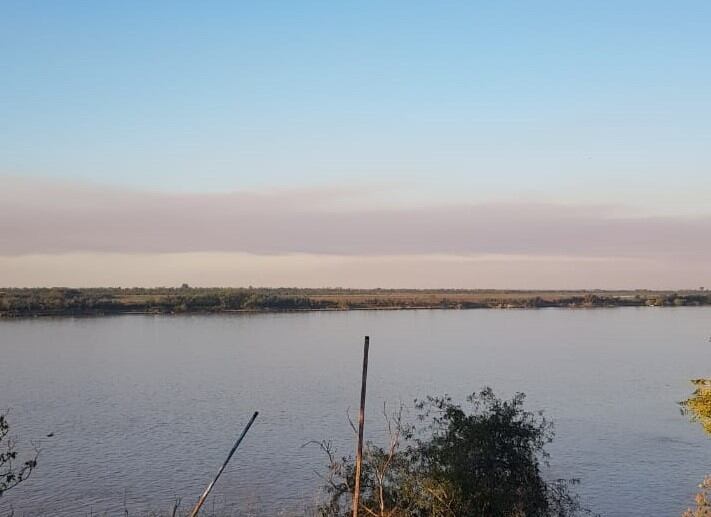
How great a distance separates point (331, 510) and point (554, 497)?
4.30 m

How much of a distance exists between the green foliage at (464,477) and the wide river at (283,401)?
2816 millimetres

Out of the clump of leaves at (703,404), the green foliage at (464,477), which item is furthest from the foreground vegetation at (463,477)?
the clump of leaves at (703,404)

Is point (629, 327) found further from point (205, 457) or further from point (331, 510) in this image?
point (331, 510)

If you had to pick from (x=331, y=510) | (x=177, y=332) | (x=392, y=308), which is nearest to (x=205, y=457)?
(x=331, y=510)

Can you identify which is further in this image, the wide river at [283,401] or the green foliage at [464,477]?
the wide river at [283,401]

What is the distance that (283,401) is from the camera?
29.6 m

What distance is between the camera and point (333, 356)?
4328 centimetres

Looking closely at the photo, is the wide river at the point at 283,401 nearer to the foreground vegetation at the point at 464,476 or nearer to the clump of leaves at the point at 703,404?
the foreground vegetation at the point at 464,476

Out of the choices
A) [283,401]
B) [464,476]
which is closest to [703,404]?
[464,476]

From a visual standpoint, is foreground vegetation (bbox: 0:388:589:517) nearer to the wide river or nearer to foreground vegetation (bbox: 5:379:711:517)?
foreground vegetation (bbox: 5:379:711:517)

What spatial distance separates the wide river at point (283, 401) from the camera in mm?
19172

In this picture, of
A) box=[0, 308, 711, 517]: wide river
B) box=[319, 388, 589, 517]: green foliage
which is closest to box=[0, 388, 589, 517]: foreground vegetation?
box=[319, 388, 589, 517]: green foliage

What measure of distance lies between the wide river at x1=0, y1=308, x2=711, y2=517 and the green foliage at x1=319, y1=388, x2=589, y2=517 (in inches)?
111

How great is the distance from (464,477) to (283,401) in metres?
15.9
